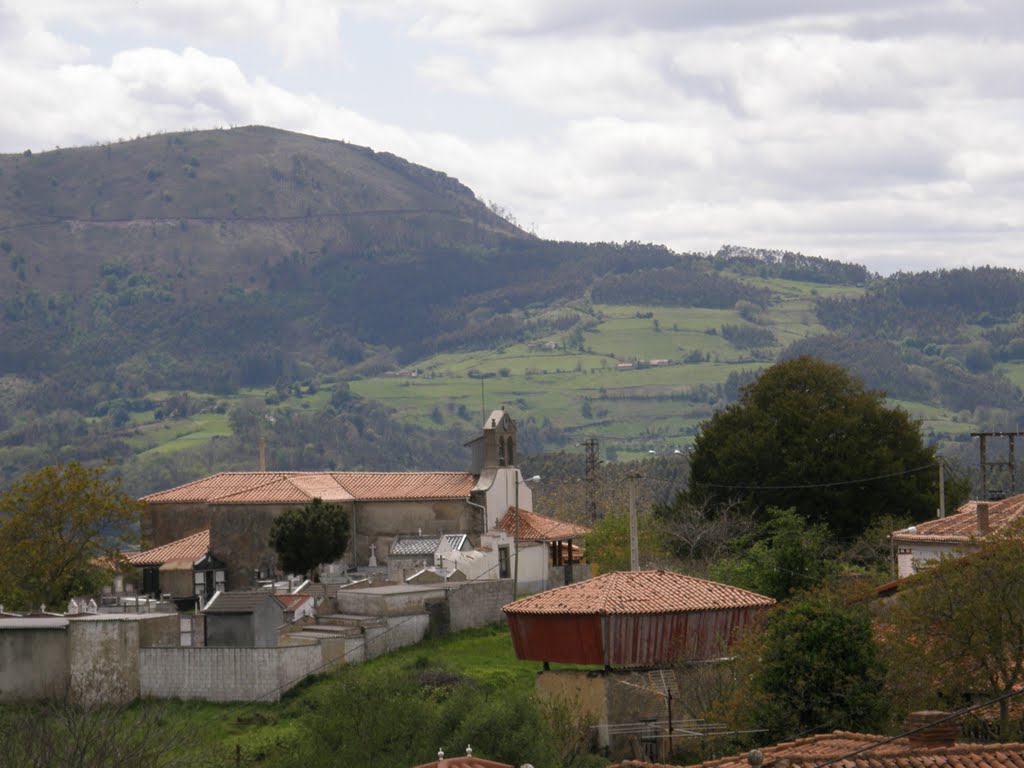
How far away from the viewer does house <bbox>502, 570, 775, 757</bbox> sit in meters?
43.1

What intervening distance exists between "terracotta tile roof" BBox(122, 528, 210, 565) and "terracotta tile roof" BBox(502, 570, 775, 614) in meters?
25.0

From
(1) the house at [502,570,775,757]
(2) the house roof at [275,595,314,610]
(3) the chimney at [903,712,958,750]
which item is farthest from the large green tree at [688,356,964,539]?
(3) the chimney at [903,712,958,750]

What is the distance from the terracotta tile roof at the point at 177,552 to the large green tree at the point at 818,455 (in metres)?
18.9

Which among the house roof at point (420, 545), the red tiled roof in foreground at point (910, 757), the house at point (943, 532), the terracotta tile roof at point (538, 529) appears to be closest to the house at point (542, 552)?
the terracotta tile roof at point (538, 529)

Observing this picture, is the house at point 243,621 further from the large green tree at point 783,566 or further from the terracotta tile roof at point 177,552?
the terracotta tile roof at point 177,552

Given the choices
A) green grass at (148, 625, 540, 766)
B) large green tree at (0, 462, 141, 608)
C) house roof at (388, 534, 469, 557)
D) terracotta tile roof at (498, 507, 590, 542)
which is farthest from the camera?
house roof at (388, 534, 469, 557)

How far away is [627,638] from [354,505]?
88.2 ft

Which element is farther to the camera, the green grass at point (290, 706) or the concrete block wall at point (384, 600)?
the concrete block wall at point (384, 600)

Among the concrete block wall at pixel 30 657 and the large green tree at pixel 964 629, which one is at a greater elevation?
the large green tree at pixel 964 629

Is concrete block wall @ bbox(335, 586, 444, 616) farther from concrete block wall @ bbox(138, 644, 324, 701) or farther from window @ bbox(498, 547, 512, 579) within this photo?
window @ bbox(498, 547, 512, 579)

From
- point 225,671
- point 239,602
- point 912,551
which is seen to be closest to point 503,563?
point 239,602

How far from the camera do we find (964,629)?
36.2m

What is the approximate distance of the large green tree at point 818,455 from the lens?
226 ft

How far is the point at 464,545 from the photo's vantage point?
65.8 meters
